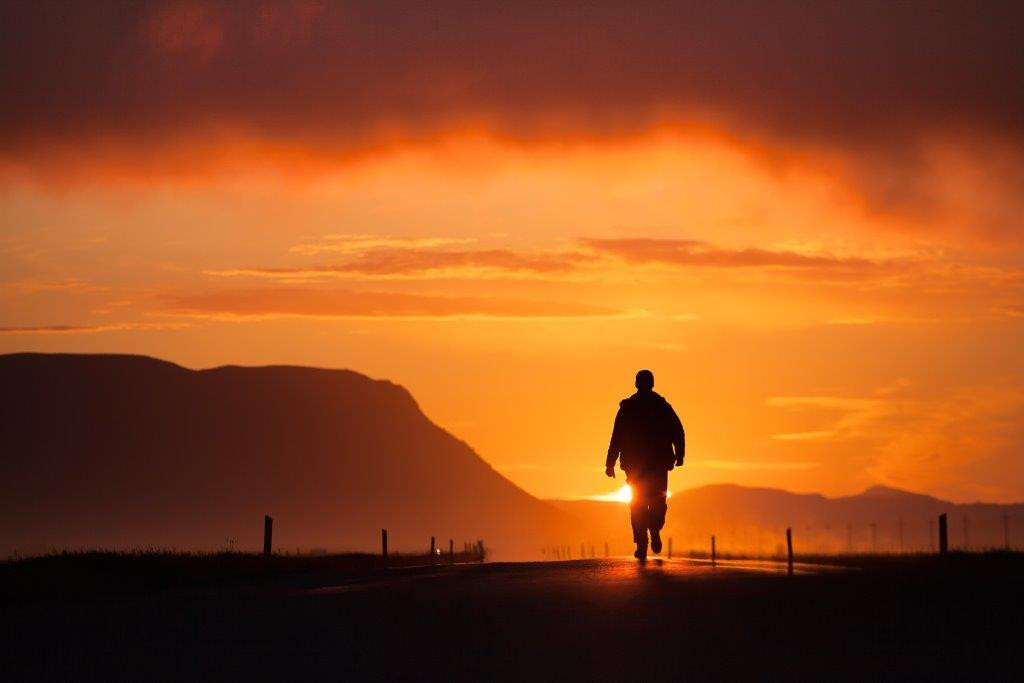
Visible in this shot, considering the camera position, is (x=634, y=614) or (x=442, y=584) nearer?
(x=634, y=614)

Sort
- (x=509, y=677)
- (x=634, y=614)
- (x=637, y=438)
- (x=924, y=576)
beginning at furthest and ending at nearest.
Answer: (x=637, y=438) → (x=924, y=576) → (x=634, y=614) → (x=509, y=677)

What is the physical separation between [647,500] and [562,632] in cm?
1271

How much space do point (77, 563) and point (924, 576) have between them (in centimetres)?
2030

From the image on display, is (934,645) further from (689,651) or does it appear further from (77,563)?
(77,563)

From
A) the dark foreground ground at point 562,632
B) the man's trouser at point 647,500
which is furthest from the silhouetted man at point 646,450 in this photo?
the dark foreground ground at point 562,632

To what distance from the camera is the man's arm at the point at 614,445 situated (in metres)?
26.2

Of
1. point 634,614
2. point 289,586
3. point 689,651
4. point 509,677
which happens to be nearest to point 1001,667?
point 689,651

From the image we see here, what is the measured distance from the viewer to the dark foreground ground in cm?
1148

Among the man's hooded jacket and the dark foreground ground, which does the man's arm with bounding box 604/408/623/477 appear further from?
the dark foreground ground

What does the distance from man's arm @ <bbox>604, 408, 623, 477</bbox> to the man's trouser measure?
0.30m

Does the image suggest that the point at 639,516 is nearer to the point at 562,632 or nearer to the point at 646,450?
the point at 646,450

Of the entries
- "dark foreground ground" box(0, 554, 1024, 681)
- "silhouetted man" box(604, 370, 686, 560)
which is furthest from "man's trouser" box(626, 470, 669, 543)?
"dark foreground ground" box(0, 554, 1024, 681)

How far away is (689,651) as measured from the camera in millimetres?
12094

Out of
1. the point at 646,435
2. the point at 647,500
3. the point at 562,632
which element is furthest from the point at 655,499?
the point at 562,632
